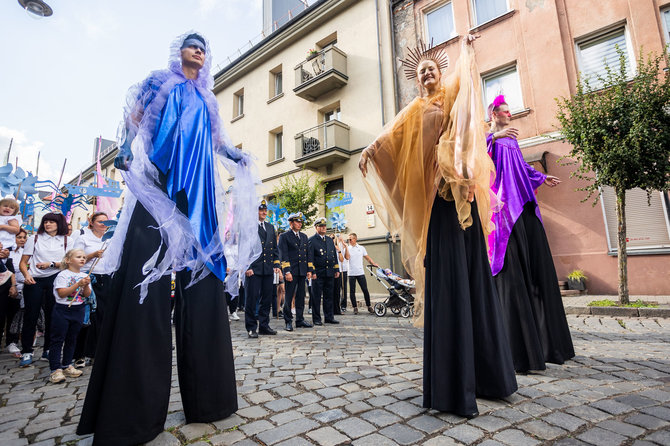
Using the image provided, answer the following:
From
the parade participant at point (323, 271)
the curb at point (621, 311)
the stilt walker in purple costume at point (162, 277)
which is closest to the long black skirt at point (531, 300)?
the stilt walker in purple costume at point (162, 277)

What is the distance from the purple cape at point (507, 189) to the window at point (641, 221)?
23.2 ft

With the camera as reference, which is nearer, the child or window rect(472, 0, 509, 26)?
the child

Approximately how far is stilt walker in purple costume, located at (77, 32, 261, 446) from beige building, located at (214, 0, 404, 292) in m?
10.7

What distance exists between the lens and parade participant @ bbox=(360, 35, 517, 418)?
7.18ft

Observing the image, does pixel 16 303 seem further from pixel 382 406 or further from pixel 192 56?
pixel 382 406

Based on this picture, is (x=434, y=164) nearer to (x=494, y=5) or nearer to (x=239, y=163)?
(x=239, y=163)

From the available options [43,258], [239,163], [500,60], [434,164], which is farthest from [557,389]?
[500,60]

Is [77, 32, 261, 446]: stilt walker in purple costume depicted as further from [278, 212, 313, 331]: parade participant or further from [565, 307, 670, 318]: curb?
[565, 307, 670, 318]: curb

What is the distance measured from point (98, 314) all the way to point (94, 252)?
746 mm

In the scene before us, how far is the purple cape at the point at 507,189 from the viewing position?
330 centimetres

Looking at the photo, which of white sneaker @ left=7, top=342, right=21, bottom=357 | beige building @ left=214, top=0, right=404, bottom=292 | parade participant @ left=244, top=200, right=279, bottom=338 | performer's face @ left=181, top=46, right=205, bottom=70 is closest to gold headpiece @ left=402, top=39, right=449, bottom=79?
performer's face @ left=181, top=46, right=205, bottom=70

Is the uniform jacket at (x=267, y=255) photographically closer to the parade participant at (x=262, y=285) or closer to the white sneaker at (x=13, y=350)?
the parade participant at (x=262, y=285)

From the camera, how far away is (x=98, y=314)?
4184mm

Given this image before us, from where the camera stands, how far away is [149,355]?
1956 mm
